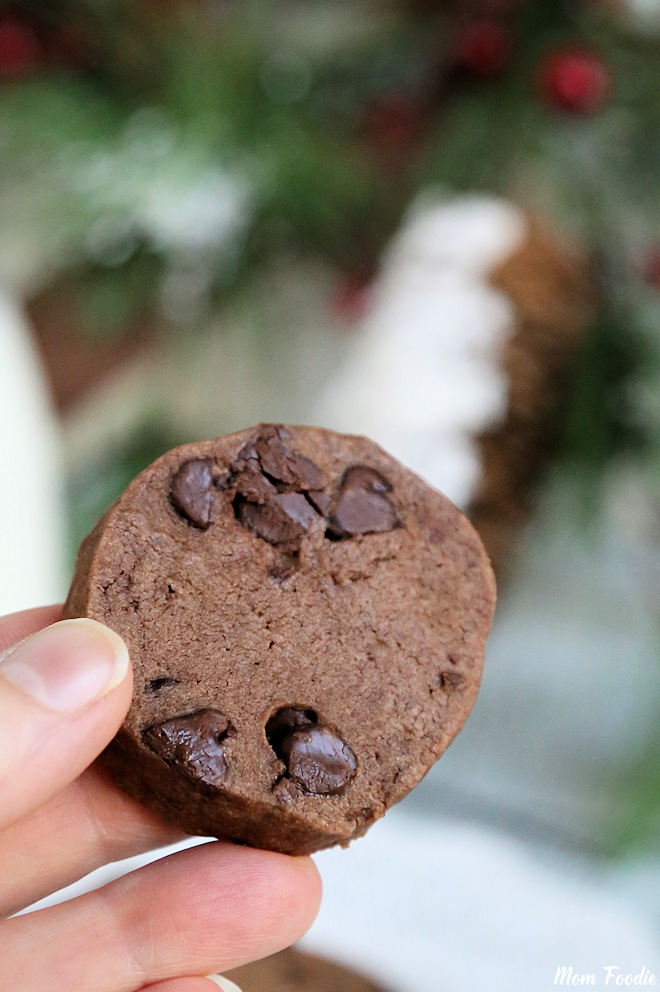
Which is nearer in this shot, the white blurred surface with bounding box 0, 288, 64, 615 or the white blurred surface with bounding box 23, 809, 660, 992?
the white blurred surface with bounding box 23, 809, 660, 992

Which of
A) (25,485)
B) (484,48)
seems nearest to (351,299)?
(484,48)

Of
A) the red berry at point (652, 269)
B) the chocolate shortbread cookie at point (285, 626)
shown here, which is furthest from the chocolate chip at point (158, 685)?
the red berry at point (652, 269)

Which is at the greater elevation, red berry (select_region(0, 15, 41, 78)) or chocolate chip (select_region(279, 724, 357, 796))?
red berry (select_region(0, 15, 41, 78))

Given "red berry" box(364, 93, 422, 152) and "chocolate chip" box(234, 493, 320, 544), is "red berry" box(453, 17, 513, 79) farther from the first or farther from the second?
"chocolate chip" box(234, 493, 320, 544)

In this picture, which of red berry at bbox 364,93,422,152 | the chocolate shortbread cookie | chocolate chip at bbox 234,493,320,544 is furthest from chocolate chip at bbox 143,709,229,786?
A: red berry at bbox 364,93,422,152

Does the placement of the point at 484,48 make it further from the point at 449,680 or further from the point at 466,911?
the point at 466,911
